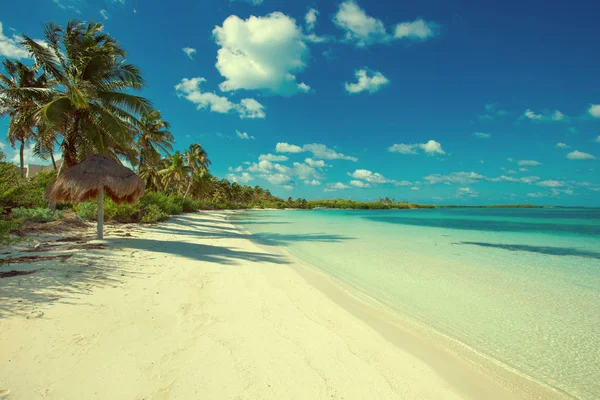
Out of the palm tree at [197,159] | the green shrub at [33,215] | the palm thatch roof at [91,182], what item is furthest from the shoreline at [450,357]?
the palm tree at [197,159]

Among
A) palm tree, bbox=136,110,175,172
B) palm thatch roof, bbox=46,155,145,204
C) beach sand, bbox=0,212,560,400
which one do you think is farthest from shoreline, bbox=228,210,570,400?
palm tree, bbox=136,110,175,172

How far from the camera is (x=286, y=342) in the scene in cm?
327

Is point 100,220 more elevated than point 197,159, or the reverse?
point 197,159

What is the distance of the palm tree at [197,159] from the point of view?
129 feet

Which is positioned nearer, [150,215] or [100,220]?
[100,220]

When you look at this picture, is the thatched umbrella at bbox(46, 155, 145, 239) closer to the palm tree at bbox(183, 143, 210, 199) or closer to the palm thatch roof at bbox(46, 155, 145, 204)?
the palm thatch roof at bbox(46, 155, 145, 204)

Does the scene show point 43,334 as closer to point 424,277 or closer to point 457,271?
point 424,277

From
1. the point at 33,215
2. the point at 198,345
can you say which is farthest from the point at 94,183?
the point at 198,345

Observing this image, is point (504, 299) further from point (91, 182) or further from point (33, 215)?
point (33, 215)

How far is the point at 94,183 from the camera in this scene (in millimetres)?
8609

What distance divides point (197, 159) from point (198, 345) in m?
40.0

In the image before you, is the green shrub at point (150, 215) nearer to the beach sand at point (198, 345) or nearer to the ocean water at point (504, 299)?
the ocean water at point (504, 299)

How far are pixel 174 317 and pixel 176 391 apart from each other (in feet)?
5.15

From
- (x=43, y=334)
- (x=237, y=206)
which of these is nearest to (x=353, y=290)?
(x=43, y=334)
